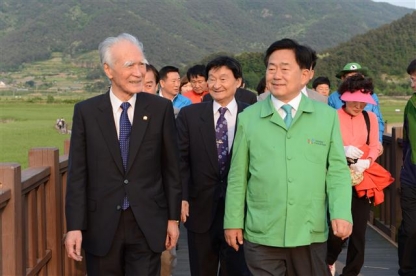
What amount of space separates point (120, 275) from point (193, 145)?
1.33 m

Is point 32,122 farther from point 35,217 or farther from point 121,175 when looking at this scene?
point 121,175

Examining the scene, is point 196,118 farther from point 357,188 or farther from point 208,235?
point 357,188

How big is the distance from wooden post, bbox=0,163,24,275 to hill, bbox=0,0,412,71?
5042 inches

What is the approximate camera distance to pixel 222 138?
4.80 meters

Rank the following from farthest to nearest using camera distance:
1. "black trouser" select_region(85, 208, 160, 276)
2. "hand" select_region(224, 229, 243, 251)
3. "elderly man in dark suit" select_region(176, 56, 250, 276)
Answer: "elderly man in dark suit" select_region(176, 56, 250, 276), "hand" select_region(224, 229, 243, 251), "black trouser" select_region(85, 208, 160, 276)

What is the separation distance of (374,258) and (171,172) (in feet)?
13.2

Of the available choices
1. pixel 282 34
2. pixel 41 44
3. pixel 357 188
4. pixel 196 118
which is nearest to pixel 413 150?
pixel 357 188

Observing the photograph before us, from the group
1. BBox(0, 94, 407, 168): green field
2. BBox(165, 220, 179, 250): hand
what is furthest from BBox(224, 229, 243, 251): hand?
BBox(0, 94, 407, 168): green field

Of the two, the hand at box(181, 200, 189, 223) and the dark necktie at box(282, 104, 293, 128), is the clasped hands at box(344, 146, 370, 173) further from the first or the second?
the dark necktie at box(282, 104, 293, 128)

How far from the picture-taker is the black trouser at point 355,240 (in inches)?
218

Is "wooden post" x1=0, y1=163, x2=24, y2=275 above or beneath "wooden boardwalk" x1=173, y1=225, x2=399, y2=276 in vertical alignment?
above

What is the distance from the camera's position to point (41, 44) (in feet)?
474

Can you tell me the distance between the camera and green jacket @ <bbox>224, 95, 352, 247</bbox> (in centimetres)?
358

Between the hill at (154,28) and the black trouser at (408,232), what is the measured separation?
126318 mm
